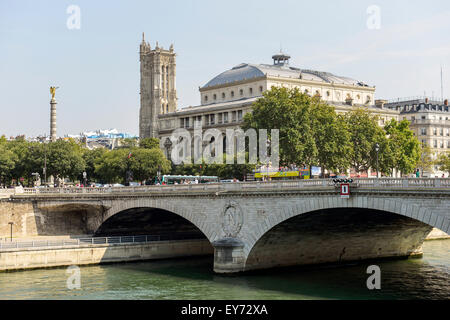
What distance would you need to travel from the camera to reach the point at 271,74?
133m

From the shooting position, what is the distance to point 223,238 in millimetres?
53594

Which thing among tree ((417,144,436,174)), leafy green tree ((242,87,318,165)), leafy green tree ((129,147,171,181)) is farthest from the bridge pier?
tree ((417,144,436,174))

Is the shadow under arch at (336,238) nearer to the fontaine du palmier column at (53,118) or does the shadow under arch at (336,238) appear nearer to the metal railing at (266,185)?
the metal railing at (266,185)

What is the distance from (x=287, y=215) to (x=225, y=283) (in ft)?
21.2

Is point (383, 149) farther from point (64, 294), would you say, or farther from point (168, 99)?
point (168, 99)

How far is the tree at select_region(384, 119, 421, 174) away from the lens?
9738 centimetres

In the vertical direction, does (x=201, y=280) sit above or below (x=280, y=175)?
below

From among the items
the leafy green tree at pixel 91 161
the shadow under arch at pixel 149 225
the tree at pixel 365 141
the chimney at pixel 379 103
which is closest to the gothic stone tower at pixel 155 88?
the leafy green tree at pixel 91 161

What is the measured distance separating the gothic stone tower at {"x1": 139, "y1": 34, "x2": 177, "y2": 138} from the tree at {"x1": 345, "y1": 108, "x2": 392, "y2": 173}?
327 ft

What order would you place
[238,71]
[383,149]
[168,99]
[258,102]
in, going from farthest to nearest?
[168,99], [238,71], [383,149], [258,102]

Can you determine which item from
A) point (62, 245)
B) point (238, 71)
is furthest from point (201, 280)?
point (238, 71)

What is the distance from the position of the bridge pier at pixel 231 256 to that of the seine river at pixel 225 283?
2.68ft

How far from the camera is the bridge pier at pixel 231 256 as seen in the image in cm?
5203
